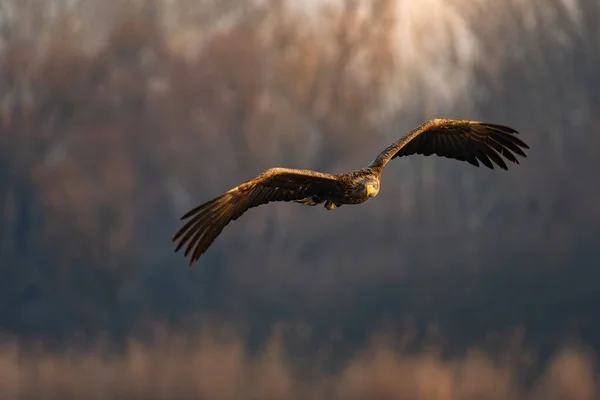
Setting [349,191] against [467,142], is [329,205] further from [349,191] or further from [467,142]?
[467,142]

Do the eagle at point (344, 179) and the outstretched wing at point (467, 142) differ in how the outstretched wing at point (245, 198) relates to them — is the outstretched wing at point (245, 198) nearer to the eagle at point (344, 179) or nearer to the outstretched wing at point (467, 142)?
the eagle at point (344, 179)

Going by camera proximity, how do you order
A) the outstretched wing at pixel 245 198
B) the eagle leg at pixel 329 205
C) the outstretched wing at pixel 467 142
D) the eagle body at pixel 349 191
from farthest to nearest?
the outstretched wing at pixel 467 142
the eagle leg at pixel 329 205
the eagle body at pixel 349 191
the outstretched wing at pixel 245 198

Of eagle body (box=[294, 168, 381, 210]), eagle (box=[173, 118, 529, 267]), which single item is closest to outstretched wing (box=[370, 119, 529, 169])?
eagle (box=[173, 118, 529, 267])

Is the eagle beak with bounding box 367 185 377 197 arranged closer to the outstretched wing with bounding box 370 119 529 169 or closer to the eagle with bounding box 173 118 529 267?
the eagle with bounding box 173 118 529 267

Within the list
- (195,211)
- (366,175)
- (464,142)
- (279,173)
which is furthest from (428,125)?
(195,211)

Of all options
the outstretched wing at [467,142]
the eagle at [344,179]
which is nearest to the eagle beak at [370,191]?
the eagle at [344,179]

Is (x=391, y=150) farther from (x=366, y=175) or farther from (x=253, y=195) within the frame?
(x=253, y=195)
